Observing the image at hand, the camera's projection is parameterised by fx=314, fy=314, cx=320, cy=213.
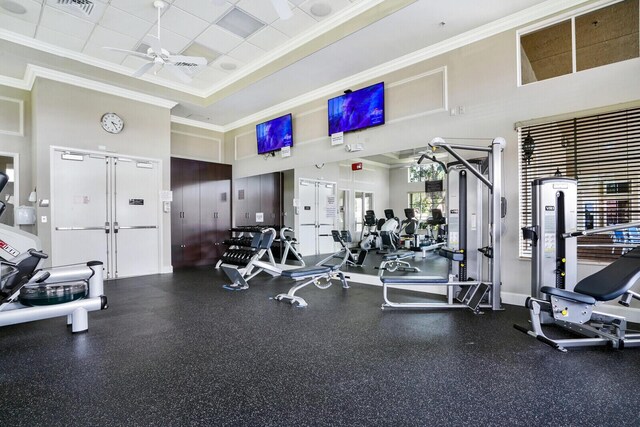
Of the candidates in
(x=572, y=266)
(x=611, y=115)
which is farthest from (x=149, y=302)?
(x=611, y=115)

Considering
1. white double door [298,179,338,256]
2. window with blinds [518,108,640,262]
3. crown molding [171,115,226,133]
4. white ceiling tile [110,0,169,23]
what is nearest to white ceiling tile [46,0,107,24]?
white ceiling tile [110,0,169,23]

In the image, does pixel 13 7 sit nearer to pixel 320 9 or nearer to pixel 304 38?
pixel 304 38

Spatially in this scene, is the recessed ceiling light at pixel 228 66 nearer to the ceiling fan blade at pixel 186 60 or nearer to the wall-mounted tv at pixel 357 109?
the ceiling fan blade at pixel 186 60

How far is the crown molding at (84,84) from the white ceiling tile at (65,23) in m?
1.08

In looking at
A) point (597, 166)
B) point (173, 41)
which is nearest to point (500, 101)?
point (597, 166)

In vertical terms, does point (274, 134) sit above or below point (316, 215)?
above

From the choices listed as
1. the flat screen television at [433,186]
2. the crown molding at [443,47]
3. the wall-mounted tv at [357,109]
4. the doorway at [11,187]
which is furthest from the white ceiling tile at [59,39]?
the flat screen television at [433,186]

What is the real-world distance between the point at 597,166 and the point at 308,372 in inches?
156

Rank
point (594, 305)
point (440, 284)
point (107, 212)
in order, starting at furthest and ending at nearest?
1. point (107, 212)
2. point (440, 284)
3. point (594, 305)

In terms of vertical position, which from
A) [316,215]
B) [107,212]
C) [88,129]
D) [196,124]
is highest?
[196,124]

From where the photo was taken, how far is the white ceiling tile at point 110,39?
484 cm

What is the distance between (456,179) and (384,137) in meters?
1.47

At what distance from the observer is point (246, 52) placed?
555 centimetres

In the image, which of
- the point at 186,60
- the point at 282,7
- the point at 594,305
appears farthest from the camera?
the point at 186,60
